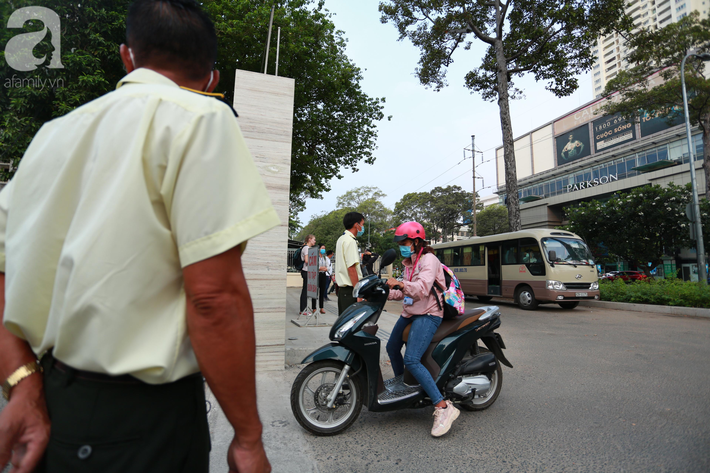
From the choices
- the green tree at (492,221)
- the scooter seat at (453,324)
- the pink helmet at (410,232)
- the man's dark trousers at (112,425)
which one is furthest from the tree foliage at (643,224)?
the green tree at (492,221)

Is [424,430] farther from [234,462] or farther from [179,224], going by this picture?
[179,224]

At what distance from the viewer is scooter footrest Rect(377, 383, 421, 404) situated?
3.40 metres

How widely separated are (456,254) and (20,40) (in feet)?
49.6

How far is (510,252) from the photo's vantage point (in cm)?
1445

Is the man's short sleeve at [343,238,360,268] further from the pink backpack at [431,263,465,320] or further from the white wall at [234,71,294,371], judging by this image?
the pink backpack at [431,263,465,320]

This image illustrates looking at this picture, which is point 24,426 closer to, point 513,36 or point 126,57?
point 126,57

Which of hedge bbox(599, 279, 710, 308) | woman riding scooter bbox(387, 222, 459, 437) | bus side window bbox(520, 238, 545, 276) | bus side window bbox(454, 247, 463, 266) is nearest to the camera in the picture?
woman riding scooter bbox(387, 222, 459, 437)

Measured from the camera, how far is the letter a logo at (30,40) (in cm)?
950

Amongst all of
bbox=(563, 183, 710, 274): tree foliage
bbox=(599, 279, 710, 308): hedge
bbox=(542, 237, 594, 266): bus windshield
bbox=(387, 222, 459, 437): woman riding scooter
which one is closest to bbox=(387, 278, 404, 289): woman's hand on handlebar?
bbox=(387, 222, 459, 437): woman riding scooter

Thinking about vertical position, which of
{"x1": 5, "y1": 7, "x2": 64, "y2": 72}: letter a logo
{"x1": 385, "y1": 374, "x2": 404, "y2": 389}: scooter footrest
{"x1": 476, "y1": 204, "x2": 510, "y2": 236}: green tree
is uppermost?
{"x1": 476, "y1": 204, "x2": 510, "y2": 236}: green tree

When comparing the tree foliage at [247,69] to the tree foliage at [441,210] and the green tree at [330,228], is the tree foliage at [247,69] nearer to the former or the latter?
the green tree at [330,228]

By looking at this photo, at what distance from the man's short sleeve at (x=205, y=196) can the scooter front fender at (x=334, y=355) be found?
8.39ft

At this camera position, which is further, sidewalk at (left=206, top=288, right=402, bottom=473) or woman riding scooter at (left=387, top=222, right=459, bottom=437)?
woman riding scooter at (left=387, top=222, right=459, bottom=437)

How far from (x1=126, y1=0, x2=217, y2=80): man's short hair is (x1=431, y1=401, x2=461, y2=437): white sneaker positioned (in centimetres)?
307
